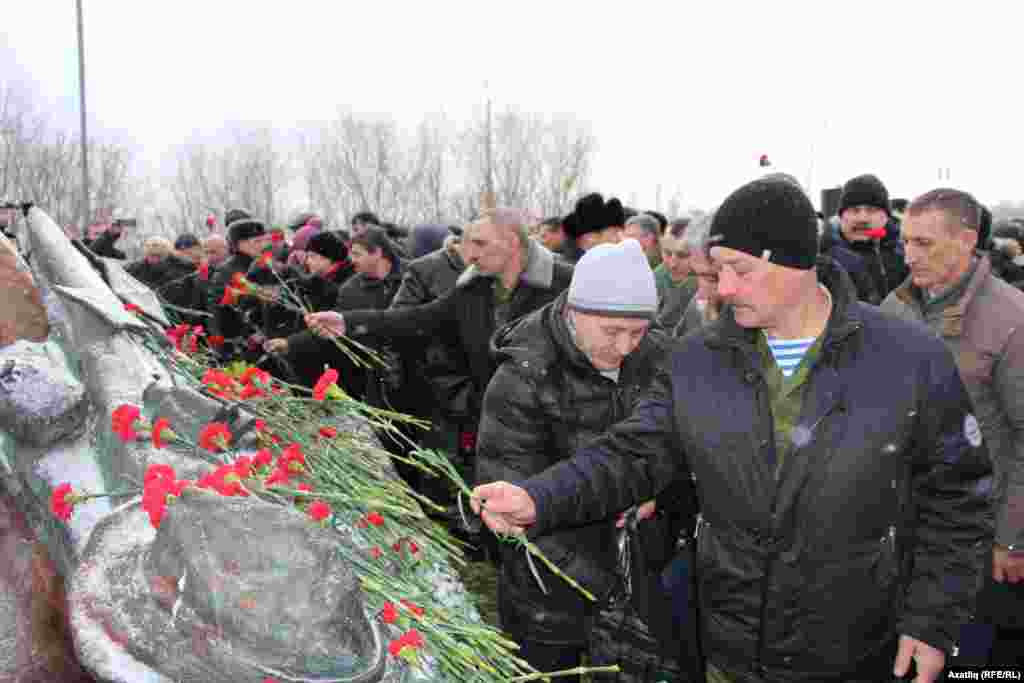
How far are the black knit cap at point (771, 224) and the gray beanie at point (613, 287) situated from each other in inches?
18.1

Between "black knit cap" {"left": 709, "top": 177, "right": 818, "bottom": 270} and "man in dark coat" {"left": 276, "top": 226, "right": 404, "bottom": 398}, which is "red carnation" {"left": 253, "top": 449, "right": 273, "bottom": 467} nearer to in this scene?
"black knit cap" {"left": 709, "top": 177, "right": 818, "bottom": 270}

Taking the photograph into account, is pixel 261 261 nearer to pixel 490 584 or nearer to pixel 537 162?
pixel 490 584

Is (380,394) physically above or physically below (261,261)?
below

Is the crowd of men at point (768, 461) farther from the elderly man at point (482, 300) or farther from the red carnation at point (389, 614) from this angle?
the elderly man at point (482, 300)

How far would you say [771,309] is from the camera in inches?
89.4

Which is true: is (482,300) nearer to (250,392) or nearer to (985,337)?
(250,392)

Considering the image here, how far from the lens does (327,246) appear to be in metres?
6.94

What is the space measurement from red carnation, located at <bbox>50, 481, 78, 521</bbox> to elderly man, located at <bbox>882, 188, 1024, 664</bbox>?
8.10 ft

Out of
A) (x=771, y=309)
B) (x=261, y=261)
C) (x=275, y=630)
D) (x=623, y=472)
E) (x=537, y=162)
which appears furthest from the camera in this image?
(x=537, y=162)

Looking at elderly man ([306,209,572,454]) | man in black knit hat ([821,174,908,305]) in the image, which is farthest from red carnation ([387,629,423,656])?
man in black knit hat ([821,174,908,305])

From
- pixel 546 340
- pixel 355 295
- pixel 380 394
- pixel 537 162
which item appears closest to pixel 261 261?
pixel 355 295

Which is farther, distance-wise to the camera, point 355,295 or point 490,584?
point 355,295

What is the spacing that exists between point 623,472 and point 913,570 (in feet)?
2.38

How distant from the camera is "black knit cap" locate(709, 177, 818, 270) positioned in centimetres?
224
